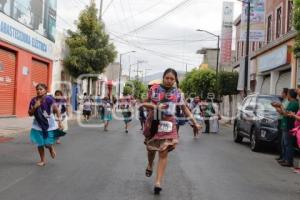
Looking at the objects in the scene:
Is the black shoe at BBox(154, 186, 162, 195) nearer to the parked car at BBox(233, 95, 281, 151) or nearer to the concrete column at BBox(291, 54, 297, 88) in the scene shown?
the parked car at BBox(233, 95, 281, 151)

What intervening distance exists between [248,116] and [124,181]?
8.82 m

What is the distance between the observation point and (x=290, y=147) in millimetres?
12273

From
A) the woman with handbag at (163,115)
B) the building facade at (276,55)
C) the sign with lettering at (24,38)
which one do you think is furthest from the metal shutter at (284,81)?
the woman with handbag at (163,115)

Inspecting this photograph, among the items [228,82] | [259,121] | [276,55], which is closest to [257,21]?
[276,55]

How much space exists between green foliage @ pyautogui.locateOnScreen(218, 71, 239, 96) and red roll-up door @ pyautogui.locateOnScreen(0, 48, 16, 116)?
15.9m

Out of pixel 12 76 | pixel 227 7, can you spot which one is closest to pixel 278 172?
pixel 12 76

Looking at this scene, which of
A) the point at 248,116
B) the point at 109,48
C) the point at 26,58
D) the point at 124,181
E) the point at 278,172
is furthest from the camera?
the point at 109,48

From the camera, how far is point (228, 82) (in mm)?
37875

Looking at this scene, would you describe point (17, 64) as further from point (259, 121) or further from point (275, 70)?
point (259, 121)

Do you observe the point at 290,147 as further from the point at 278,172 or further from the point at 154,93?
the point at 154,93

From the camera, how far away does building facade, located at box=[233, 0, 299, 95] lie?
93.9 ft

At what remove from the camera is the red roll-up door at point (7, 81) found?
84.2 ft

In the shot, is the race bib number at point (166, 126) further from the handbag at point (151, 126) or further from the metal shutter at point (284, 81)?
the metal shutter at point (284, 81)

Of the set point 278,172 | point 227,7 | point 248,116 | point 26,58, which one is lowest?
point 278,172
